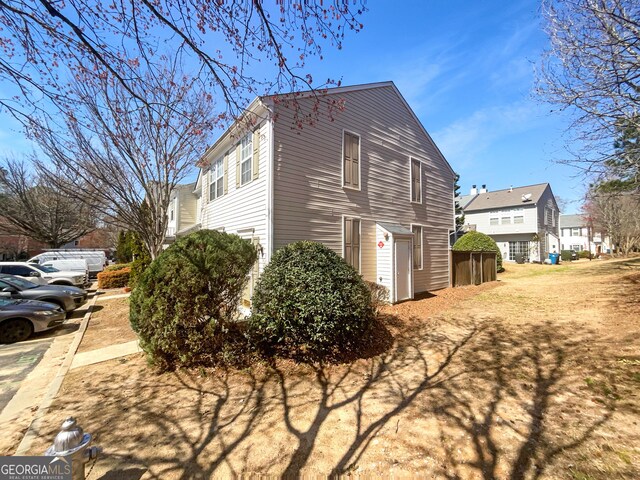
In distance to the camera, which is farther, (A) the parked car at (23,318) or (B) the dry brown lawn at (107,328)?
(A) the parked car at (23,318)

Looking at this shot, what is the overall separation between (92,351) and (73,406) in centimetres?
277

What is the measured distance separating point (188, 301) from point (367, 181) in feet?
24.0

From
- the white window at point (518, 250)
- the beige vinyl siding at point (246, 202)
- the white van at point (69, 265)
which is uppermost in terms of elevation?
the beige vinyl siding at point (246, 202)

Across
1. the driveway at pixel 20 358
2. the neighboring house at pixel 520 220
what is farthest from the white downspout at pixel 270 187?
the neighboring house at pixel 520 220

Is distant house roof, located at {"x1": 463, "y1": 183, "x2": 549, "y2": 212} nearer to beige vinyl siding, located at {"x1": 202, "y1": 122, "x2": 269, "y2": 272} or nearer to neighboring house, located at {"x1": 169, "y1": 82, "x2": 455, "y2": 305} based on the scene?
neighboring house, located at {"x1": 169, "y1": 82, "x2": 455, "y2": 305}

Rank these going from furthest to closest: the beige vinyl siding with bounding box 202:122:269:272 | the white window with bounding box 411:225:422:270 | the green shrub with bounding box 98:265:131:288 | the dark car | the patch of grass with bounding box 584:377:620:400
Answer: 1. the green shrub with bounding box 98:265:131:288
2. the white window with bounding box 411:225:422:270
3. the dark car
4. the beige vinyl siding with bounding box 202:122:269:272
5. the patch of grass with bounding box 584:377:620:400

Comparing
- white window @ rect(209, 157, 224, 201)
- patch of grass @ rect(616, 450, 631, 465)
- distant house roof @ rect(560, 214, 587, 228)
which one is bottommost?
patch of grass @ rect(616, 450, 631, 465)

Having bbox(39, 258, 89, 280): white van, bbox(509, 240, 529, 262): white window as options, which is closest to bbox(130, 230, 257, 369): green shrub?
bbox(39, 258, 89, 280): white van

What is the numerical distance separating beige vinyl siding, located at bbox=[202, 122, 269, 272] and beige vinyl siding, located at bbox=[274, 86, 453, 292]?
0.43 m

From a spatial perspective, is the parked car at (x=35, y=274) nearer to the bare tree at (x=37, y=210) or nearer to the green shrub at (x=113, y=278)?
the green shrub at (x=113, y=278)

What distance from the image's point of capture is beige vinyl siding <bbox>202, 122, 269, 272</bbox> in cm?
780

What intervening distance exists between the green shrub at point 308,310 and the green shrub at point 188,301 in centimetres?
65

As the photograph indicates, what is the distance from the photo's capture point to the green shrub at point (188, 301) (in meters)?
4.61

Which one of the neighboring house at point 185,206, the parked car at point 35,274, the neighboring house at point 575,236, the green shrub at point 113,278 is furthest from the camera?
the neighboring house at point 575,236
